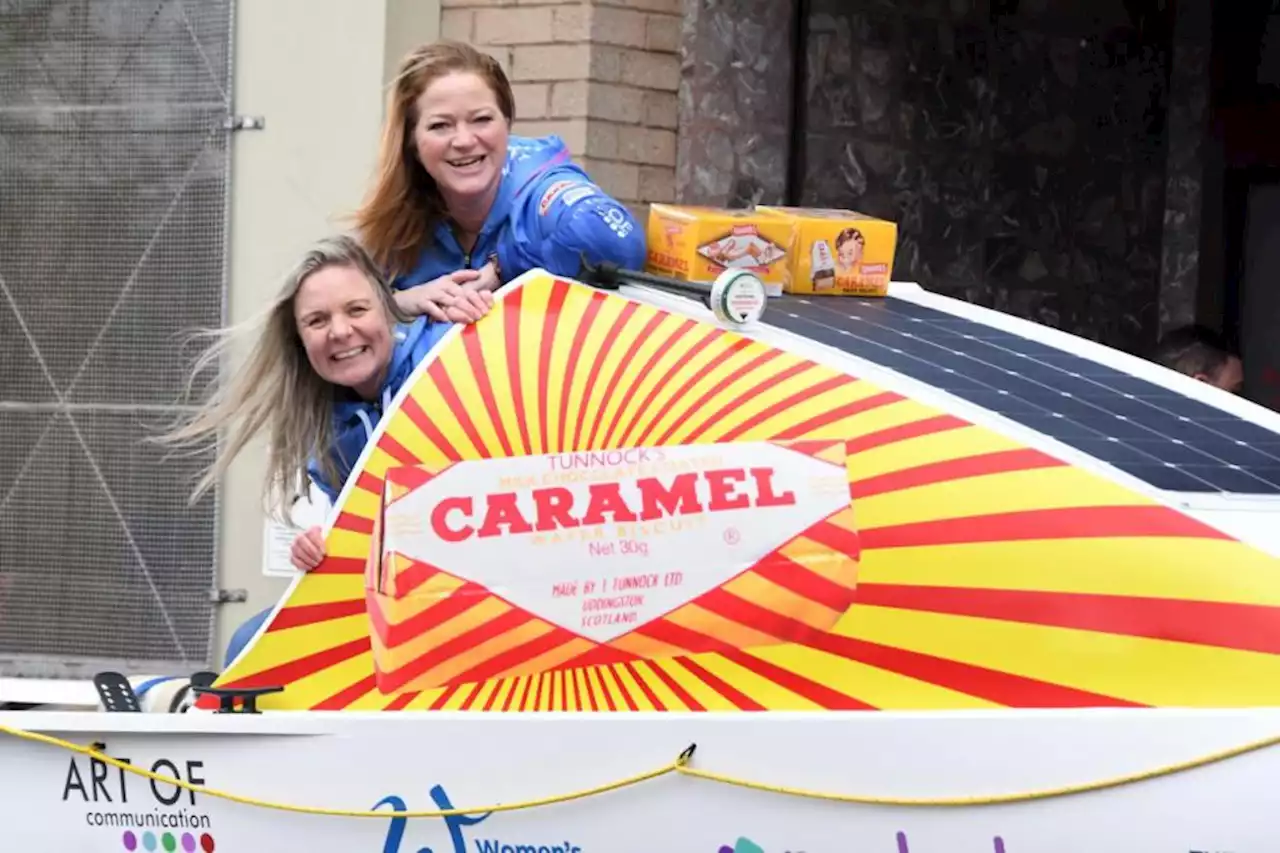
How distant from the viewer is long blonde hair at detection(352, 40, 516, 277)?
4430 millimetres

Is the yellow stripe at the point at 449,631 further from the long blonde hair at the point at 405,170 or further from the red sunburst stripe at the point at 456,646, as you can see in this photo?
the long blonde hair at the point at 405,170

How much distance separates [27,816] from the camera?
149 inches

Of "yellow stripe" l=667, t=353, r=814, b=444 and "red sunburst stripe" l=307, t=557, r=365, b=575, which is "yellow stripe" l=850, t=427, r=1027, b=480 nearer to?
"yellow stripe" l=667, t=353, r=814, b=444

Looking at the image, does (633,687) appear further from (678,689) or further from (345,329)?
(345,329)

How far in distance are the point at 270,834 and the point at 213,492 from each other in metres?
4.58

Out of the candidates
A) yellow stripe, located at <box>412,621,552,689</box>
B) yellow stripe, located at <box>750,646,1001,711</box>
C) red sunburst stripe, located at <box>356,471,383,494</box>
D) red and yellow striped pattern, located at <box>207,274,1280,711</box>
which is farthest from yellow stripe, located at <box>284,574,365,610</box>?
yellow stripe, located at <box>750,646,1001,711</box>

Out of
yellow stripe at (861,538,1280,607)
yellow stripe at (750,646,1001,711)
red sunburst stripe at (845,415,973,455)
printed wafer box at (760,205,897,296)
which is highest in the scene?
printed wafer box at (760,205,897,296)

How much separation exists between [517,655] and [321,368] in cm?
88

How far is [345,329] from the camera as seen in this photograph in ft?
13.2

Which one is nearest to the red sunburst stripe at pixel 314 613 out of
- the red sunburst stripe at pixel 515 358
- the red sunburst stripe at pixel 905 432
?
the red sunburst stripe at pixel 515 358

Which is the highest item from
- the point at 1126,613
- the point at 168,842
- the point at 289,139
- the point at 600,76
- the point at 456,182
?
the point at 600,76

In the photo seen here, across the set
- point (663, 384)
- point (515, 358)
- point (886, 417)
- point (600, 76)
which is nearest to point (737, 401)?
point (663, 384)

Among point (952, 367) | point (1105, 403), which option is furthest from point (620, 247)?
point (1105, 403)

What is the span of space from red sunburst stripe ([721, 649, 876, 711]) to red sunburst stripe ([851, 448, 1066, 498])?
305 mm
